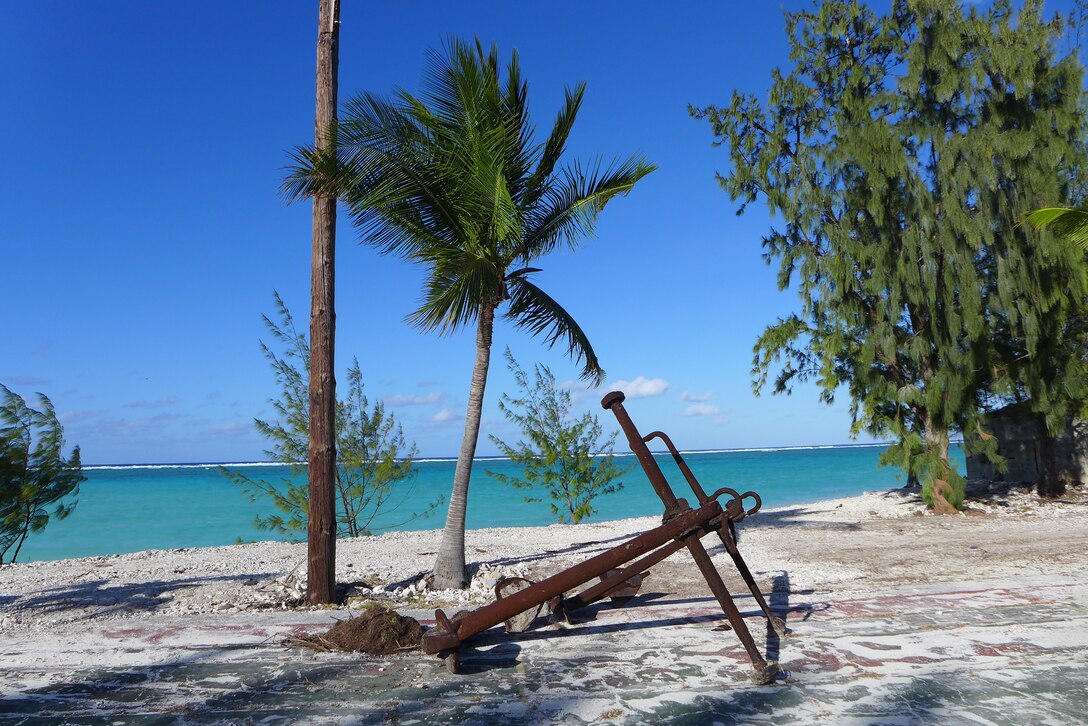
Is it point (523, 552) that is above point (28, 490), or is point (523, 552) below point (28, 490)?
below

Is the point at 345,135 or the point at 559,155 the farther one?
the point at 559,155

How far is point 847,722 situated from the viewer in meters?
3.73

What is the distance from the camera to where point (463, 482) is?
817 centimetres

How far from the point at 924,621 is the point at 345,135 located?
6.49 meters

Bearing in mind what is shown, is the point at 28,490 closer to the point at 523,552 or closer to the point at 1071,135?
the point at 523,552

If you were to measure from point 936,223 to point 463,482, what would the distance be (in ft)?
35.0

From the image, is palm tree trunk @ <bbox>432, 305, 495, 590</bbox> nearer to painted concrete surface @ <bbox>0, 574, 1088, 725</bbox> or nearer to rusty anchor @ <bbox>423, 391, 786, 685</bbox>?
painted concrete surface @ <bbox>0, 574, 1088, 725</bbox>

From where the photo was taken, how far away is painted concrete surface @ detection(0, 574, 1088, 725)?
390cm

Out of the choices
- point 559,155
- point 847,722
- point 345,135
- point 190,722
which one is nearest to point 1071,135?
point 559,155

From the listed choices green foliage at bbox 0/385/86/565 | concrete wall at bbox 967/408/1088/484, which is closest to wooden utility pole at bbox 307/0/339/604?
green foliage at bbox 0/385/86/565

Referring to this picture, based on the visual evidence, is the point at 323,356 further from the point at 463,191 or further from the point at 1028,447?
the point at 1028,447

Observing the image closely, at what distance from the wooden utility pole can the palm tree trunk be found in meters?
1.18

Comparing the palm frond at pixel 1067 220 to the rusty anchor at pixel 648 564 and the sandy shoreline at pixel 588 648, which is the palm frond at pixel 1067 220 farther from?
the rusty anchor at pixel 648 564

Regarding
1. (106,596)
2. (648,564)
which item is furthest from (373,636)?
(106,596)
